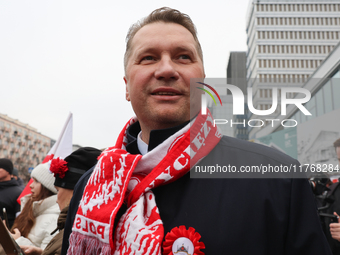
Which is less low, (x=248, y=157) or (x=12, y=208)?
(x=248, y=157)

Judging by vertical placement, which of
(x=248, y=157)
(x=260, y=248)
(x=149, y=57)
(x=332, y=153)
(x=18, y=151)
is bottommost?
A: (x=260, y=248)

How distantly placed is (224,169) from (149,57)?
2.20ft

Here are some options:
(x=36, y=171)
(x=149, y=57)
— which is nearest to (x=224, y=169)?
(x=149, y=57)

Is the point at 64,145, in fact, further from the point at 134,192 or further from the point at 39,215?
the point at 134,192

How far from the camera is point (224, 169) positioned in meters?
1.37

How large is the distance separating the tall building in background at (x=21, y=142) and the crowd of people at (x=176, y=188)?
239 feet

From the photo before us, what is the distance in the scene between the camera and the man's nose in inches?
57.6

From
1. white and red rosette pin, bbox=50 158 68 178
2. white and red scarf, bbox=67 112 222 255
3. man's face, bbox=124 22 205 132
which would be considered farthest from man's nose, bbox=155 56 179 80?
white and red rosette pin, bbox=50 158 68 178

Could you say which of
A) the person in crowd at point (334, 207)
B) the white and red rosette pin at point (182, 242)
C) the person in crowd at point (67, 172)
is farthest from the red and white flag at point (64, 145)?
the white and red rosette pin at point (182, 242)

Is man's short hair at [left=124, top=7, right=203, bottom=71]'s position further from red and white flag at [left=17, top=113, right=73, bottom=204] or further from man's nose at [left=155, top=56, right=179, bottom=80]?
red and white flag at [left=17, top=113, right=73, bottom=204]

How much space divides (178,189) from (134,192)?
20 cm

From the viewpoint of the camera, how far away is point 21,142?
78500 mm

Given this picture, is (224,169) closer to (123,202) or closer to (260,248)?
(260,248)

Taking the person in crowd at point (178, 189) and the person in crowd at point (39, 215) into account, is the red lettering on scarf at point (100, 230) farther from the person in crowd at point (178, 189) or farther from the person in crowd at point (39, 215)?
the person in crowd at point (39, 215)
